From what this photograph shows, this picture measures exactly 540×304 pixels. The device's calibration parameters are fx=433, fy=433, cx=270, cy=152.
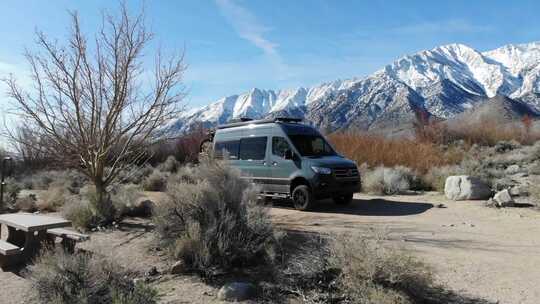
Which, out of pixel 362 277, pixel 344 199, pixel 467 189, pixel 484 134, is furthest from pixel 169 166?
pixel 362 277

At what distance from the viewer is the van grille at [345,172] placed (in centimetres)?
1059

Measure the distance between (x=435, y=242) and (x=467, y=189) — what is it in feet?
16.9

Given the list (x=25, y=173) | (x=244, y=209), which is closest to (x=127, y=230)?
(x=244, y=209)

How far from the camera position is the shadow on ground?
34.1ft

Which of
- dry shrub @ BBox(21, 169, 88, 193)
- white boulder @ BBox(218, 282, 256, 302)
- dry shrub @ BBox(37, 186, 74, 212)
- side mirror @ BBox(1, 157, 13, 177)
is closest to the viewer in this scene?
white boulder @ BBox(218, 282, 256, 302)

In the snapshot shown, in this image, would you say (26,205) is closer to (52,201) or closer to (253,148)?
(52,201)

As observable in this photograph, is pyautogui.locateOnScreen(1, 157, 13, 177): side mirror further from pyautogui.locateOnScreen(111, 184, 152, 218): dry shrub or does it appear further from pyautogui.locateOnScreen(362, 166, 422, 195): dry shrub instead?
pyautogui.locateOnScreen(362, 166, 422, 195): dry shrub

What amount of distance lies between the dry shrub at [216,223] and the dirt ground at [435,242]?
14.3 inches

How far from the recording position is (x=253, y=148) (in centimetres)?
1204

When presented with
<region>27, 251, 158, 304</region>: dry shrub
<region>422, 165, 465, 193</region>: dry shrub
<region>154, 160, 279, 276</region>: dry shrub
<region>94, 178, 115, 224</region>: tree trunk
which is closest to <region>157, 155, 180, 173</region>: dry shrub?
<region>422, 165, 465, 193</region>: dry shrub

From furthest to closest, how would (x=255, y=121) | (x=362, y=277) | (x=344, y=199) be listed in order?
(x=255, y=121), (x=344, y=199), (x=362, y=277)

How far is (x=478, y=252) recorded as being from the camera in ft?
21.3

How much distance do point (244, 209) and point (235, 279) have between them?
3.94 feet

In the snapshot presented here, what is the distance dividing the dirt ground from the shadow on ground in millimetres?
23
